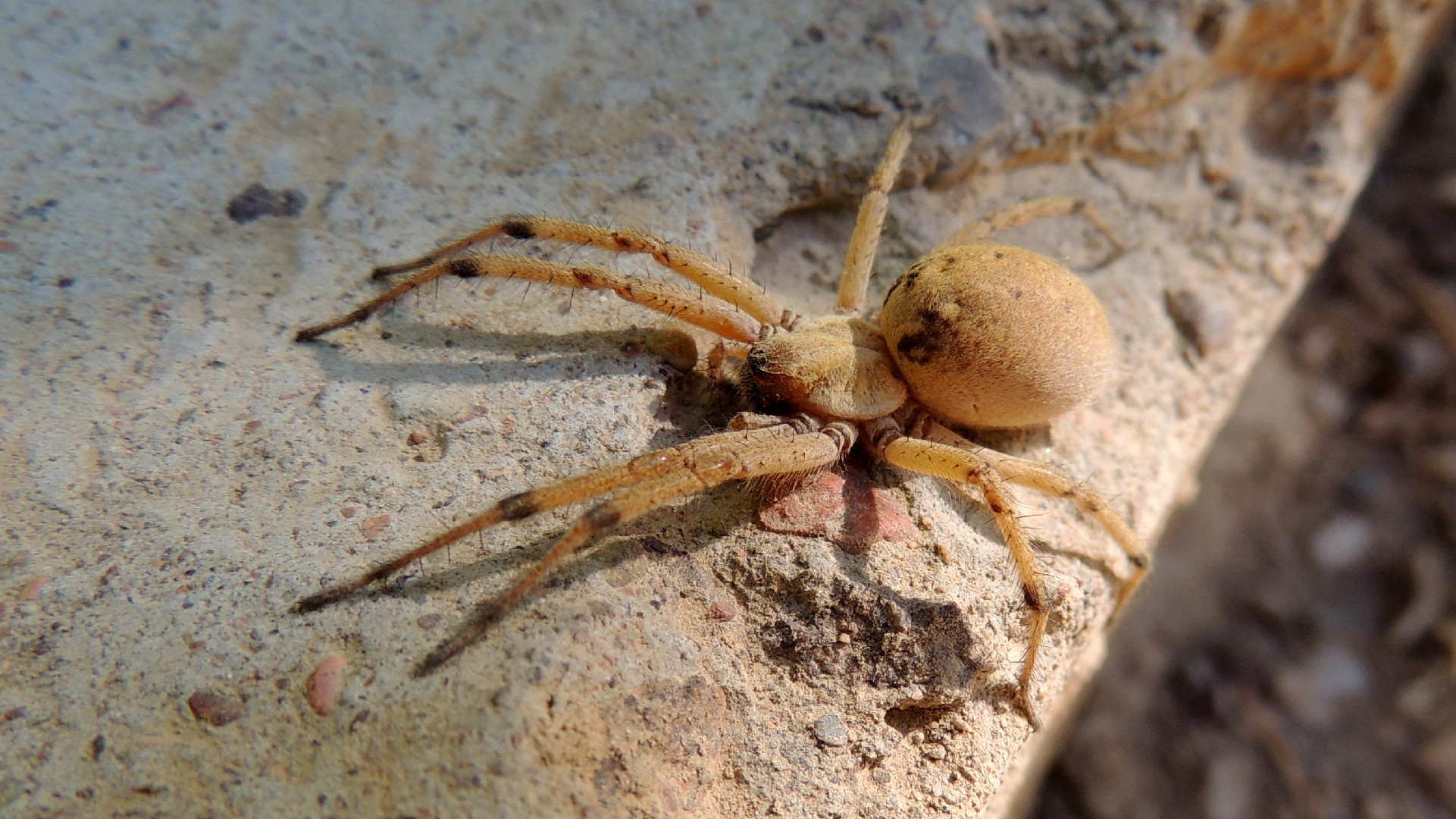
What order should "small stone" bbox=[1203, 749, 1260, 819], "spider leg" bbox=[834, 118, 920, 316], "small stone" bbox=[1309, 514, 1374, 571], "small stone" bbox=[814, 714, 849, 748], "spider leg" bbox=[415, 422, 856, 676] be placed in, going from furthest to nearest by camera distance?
"small stone" bbox=[1309, 514, 1374, 571], "small stone" bbox=[1203, 749, 1260, 819], "spider leg" bbox=[834, 118, 920, 316], "small stone" bbox=[814, 714, 849, 748], "spider leg" bbox=[415, 422, 856, 676]

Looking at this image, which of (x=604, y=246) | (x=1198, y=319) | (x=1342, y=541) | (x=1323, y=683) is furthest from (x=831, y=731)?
(x=1342, y=541)

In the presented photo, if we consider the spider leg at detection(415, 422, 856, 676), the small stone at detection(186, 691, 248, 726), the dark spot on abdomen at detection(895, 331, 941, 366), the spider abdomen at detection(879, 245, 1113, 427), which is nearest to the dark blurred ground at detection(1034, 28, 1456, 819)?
the spider abdomen at detection(879, 245, 1113, 427)

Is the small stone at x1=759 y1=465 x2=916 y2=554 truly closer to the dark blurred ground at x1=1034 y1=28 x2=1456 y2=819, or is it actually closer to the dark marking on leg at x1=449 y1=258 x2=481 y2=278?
the dark marking on leg at x1=449 y1=258 x2=481 y2=278

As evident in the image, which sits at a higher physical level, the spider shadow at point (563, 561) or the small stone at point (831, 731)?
the spider shadow at point (563, 561)

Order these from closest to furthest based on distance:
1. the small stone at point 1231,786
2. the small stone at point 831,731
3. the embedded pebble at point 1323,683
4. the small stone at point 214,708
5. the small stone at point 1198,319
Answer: the small stone at point 214,708 → the small stone at point 831,731 → the small stone at point 1198,319 → the small stone at point 1231,786 → the embedded pebble at point 1323,683

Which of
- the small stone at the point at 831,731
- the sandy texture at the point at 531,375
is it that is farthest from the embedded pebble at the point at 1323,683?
the small stone at the point at 831,731

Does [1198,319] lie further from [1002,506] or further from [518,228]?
[518,228]

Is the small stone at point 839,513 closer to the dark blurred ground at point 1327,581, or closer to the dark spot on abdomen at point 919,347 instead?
the dark spot on abdomen at point 919,347
